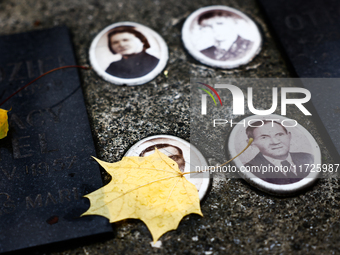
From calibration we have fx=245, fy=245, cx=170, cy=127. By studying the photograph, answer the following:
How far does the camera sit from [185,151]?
47.6 inches

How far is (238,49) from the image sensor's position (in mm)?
1534

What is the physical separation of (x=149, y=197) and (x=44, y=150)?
584 mm

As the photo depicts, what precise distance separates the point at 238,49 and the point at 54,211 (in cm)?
135

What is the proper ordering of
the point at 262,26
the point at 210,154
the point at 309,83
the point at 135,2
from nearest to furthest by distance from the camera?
the point at 210,154 < the point at 309,83 < the point at 262,26 < the point at 135,2

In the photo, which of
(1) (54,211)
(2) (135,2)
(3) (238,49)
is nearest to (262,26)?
(3) (238,49)

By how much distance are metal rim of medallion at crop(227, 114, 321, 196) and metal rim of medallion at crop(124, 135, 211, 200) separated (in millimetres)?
158

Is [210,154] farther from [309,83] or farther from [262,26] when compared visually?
[262,26]

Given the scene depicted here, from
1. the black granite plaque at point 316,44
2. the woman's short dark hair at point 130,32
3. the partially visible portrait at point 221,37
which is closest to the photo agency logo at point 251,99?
the black granite plaque at point 316,44

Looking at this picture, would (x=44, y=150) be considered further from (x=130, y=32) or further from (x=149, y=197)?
(x=130, y=32)

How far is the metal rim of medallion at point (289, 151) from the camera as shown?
1.12 m

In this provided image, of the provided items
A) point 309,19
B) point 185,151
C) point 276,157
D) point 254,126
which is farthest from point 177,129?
point 309,19

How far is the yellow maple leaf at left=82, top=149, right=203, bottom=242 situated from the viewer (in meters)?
1.02

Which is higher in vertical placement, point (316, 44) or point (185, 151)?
point (316, 44)

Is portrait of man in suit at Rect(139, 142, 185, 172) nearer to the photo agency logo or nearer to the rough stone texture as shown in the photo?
the rough stone texture
